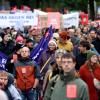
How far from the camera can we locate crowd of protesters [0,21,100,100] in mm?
8219

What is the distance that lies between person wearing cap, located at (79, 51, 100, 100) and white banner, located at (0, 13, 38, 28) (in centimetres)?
1132

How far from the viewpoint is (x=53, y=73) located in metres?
10.9

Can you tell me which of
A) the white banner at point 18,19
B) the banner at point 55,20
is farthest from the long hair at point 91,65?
the banner at point 55,20

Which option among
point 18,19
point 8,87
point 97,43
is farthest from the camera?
point 18,19

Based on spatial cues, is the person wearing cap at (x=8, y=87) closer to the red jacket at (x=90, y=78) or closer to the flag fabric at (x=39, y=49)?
the red jacket at (x=90, y=78)

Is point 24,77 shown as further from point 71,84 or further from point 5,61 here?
point 71,84

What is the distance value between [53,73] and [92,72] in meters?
0.72

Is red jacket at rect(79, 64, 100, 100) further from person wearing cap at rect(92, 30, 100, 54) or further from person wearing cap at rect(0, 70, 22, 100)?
person wearing cap at rect(92, 30, 100, 54)

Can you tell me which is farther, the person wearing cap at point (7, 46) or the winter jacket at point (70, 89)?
the person wearing cap at point (7, 46)

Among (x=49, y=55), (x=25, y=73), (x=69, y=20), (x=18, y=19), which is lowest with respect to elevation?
(x=25, y=73)

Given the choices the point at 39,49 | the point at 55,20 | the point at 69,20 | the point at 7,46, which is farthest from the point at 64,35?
the point at 69,20

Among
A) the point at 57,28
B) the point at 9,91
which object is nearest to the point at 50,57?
the point at 9,91

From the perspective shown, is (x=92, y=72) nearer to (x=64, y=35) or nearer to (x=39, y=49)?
(x=64, y=35)

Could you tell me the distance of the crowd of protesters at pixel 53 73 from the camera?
8.22m
